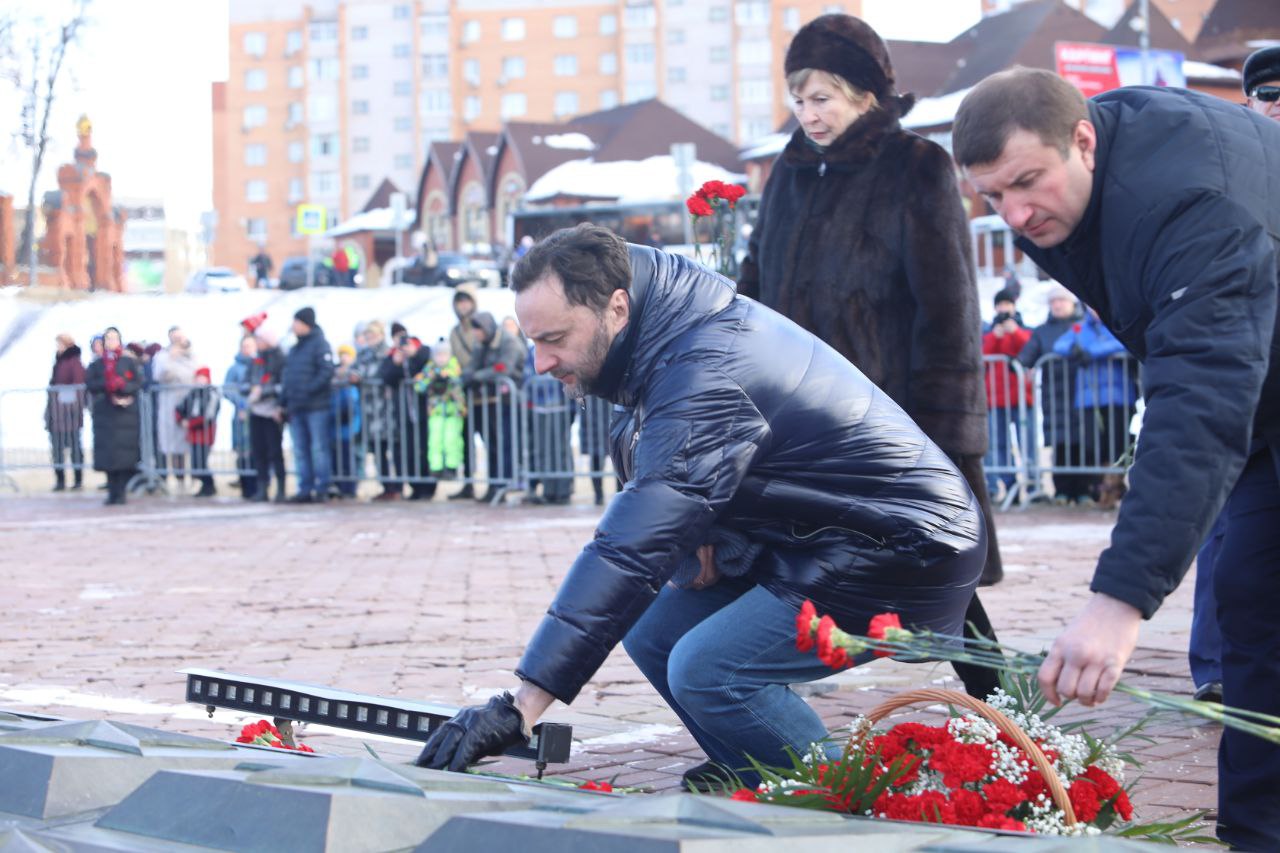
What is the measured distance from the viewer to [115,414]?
55.1 feet

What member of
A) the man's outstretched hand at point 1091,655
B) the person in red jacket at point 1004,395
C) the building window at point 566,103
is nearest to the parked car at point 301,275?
the person in red jacket at point 1004,395

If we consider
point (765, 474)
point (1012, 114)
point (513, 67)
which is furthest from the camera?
point (513, 67)

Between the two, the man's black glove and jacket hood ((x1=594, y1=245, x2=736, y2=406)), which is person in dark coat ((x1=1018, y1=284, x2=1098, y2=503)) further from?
the man's black glove

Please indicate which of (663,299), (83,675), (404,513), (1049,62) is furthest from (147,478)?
(1049,62)

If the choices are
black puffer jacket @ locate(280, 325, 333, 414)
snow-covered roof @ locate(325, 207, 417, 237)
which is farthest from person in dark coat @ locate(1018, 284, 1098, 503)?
snow-covered roof @ locate(325, 207, 417, 237)

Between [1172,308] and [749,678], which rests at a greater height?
[1172,308]

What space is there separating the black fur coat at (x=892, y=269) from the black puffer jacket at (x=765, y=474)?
1.02 meters

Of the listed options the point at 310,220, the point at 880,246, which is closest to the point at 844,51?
the point at 880,246

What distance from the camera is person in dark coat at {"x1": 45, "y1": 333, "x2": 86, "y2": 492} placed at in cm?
1947

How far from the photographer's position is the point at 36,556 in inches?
455

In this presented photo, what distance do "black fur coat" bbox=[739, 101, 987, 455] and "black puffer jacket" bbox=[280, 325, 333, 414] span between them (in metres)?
11.4

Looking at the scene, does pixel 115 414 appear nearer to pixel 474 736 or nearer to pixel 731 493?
pixel 731 493

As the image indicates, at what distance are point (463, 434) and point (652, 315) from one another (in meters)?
12.4

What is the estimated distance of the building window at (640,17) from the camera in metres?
101
